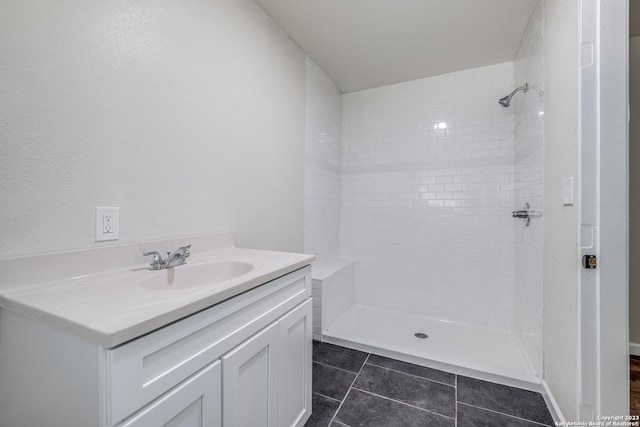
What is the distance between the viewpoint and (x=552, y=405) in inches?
58.1

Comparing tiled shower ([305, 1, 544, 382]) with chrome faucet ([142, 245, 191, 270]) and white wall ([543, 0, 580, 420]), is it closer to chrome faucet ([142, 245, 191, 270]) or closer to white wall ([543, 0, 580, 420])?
white wall ([543, 0, 580, 420])

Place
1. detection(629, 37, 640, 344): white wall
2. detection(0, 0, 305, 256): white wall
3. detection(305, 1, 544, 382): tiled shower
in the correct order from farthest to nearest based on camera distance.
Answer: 1. detection(305, 1, 544, 382): tiled shower
2. detection(629, 37, 640, 344): white wall
3. detection(0, 0, 305, 256): white wall

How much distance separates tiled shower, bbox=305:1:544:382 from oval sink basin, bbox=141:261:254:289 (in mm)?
1200

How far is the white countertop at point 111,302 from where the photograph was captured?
58 cm

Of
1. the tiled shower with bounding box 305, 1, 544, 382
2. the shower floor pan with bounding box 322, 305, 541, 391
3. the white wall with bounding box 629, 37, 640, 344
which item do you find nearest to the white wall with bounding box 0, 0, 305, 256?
the tiled shower with bounding box 305, 1, 544, 382

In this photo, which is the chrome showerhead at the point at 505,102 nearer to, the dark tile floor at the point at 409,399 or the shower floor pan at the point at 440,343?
the shower floor pan at the point at 440,343

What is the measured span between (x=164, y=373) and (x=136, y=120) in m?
1.00

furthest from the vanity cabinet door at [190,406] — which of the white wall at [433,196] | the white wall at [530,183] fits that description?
the white wall at [433,196]

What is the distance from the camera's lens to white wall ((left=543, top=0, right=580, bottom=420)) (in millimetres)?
1209

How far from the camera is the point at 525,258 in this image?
2068 mm

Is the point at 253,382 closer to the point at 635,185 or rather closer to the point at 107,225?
the point at 107,225

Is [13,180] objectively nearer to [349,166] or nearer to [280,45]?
[280,45]

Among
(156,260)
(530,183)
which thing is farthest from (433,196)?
(156,260)

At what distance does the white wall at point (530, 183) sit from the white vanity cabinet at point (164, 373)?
170 centimetres
